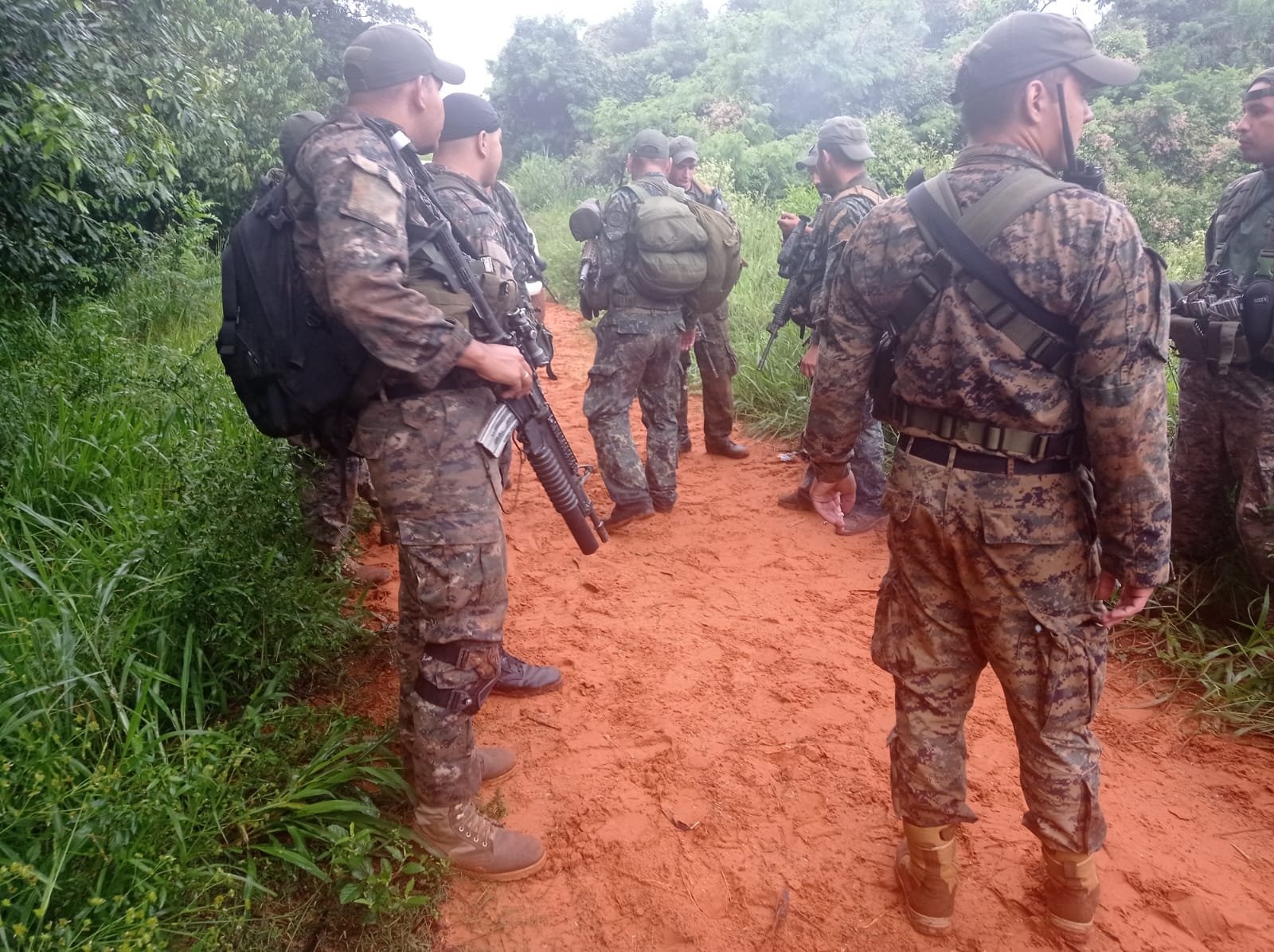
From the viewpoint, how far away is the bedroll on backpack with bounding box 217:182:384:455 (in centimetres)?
204

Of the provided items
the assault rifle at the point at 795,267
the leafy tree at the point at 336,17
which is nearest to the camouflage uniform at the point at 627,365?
the assault rifle at the point at 795,267

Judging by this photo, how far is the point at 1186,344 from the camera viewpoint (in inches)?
127

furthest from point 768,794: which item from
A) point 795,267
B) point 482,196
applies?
point 795,267

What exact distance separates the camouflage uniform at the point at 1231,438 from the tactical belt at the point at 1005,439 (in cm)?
182

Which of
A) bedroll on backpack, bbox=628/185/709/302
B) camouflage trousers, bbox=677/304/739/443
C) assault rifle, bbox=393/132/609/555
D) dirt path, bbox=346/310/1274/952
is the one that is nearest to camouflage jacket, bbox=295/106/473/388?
assault rifle, bbox=393/132/609/555

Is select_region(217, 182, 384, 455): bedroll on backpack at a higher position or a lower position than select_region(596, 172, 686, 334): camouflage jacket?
higher

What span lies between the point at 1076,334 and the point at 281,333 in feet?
6.02

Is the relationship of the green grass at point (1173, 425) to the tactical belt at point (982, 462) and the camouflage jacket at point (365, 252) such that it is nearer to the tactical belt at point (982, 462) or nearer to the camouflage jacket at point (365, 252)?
the tactical belt at point (982, 462)

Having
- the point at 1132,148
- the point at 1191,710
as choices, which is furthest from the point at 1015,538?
the point at 1132,148

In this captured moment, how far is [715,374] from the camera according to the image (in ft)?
18.6

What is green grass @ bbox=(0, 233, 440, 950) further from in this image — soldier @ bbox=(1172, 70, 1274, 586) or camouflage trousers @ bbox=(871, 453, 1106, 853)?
soldier @ bbox=(1172, 70, 1274, 586)

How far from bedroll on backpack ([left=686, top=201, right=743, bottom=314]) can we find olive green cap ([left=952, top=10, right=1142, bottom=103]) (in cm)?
278

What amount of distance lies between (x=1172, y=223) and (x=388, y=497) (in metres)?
9.24

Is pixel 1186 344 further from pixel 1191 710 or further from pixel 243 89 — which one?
pixel 243 89
